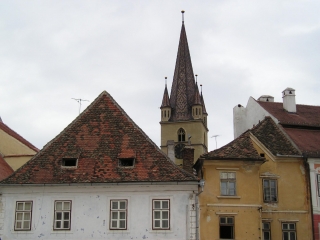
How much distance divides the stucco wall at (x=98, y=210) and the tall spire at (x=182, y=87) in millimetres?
58106

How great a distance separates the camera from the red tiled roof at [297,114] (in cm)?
2840

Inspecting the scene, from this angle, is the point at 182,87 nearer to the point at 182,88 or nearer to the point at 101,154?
the point at 182,88

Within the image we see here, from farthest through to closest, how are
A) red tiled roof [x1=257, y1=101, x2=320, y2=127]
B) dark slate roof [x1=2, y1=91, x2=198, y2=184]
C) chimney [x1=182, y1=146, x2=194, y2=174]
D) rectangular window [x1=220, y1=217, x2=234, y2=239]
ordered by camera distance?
1. red tiled roof [x1=257, y1=101, x2=320, y2=127]
2. chimney [x1=182, y1=146, x2=194, y2=174]
3. rectangular window [x1=220, y1=217, x2=234, y2=239]
4. dark slate roof [x1=2, y1=91, x2=198, y2=184]

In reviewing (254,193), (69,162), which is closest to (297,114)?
(254,193)

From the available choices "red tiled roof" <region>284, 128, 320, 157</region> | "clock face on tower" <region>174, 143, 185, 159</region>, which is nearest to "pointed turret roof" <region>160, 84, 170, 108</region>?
"clock face on tower" <region>174, 143, 185, 159</region>

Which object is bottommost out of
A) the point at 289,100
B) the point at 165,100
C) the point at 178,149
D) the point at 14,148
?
the point at 14,148

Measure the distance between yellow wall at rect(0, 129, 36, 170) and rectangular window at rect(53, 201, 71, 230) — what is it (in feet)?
21.7

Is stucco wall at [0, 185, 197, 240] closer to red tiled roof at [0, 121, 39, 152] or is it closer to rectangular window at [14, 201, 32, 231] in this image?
rectangular window at [14, 201, 32, 231]

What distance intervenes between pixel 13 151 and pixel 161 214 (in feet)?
40.4

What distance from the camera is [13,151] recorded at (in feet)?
97.1

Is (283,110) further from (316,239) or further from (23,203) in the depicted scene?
(23,203)

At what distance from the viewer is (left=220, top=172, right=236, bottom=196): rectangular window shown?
77.7 feet

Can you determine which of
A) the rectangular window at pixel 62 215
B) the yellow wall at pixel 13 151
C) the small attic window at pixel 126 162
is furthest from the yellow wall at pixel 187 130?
the rectangular window at pixel 62 215

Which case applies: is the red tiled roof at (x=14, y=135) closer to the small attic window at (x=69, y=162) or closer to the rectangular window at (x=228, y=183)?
the small attic window at (x=69, y=162)
